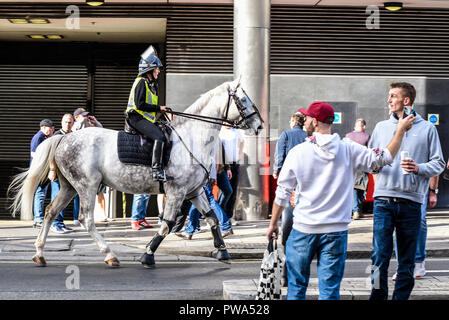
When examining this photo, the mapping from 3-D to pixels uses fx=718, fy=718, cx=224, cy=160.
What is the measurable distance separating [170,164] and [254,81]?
5.71 meters

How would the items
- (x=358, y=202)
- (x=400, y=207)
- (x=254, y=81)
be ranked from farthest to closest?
1. (x=358, y=202)
2. (x=254, y=81)
3. (x=400, y=207)

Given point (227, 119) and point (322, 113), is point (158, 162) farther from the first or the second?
point (322, 113)

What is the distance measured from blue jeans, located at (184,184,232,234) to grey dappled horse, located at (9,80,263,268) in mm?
2385

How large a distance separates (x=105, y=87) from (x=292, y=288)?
1371 centimetres

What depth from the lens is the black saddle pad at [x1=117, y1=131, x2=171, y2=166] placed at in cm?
936

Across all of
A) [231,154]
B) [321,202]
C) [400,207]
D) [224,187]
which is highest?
[231,154]

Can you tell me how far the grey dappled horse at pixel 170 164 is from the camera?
935 centimetres

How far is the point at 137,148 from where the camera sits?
30.7 feet

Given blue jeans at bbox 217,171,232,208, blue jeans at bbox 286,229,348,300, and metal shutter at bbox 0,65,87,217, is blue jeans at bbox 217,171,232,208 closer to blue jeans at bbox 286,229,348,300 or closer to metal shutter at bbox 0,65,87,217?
metal shutter at bbox 0,65,87,217

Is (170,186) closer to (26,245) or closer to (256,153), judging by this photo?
(26,245)

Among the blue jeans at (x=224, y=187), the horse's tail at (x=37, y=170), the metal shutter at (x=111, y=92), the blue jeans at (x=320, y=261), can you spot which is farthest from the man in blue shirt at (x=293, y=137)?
the metal shutter at (x=111, y=92)

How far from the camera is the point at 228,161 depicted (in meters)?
12.8

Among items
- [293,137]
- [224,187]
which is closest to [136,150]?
[293,137]
